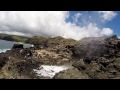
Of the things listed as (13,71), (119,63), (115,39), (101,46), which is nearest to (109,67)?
(119,63)

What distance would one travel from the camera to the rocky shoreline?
15.0 metres

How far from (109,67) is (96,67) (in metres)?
0.93

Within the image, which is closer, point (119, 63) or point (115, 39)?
point (119, 63)

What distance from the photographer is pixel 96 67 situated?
15969 mm

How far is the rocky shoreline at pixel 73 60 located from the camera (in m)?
15.0

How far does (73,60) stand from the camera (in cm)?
2942
